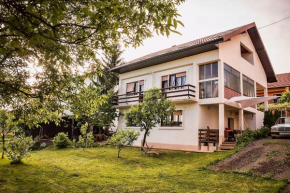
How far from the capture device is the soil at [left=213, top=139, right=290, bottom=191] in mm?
7688

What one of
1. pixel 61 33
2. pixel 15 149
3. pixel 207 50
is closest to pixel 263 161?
pixel 61 33

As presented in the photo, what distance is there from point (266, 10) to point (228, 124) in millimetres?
9232

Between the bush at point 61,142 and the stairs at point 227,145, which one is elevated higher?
the stairs at point 227,145

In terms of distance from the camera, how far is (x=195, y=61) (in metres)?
16.0

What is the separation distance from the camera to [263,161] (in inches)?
342

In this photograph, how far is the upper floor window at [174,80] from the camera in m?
16.8

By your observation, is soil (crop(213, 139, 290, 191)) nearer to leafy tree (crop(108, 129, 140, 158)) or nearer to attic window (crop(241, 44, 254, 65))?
leafy tree (crop(108, 129, 140, 158))

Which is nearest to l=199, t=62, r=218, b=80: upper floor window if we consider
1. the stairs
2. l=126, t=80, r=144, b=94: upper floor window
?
the stairs

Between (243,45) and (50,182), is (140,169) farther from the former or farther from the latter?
(243,45)

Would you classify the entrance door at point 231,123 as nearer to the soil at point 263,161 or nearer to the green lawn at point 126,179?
the soil at point 263,161

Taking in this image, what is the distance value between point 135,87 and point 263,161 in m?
13.5

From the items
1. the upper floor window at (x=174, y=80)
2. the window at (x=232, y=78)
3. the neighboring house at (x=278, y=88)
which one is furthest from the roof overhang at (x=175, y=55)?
the neighboring house at (x=278, y=88)

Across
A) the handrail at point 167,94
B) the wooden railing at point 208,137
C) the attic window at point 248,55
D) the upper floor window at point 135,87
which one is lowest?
the wooden railing at point 208,137

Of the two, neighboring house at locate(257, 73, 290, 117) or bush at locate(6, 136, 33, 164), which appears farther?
neighboring house at locate(257, 73, 290, 117)
